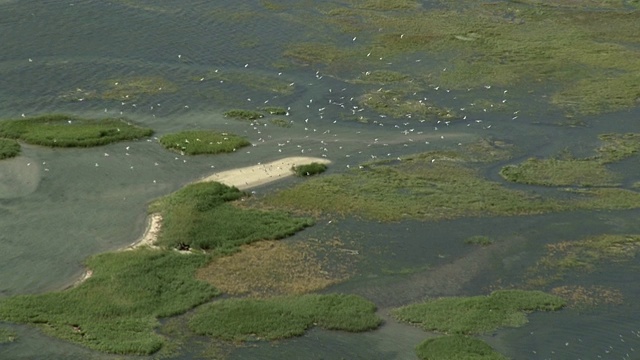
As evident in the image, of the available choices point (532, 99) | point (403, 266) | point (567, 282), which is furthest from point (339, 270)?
point (532, 99)

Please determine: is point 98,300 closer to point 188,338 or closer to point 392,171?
point 188,338

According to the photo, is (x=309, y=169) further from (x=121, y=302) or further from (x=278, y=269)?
(x=121, y=302)

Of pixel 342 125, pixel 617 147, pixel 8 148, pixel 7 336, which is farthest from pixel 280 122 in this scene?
pixel 7 336

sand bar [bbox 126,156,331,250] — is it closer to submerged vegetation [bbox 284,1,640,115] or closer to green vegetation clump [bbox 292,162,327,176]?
green vegetation clump [bbox 292,162,327,176]

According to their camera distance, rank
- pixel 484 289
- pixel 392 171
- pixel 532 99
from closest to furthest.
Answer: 1. pixel 484 289
2. pixel 392 171
3. pixel 532 99

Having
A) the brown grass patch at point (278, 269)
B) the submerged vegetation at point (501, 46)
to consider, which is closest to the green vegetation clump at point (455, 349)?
the brown grass patch at point (278, 269)

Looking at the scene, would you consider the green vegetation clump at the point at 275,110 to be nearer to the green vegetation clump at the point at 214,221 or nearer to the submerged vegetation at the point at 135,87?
the submerged vegetation at the point at 135,87
